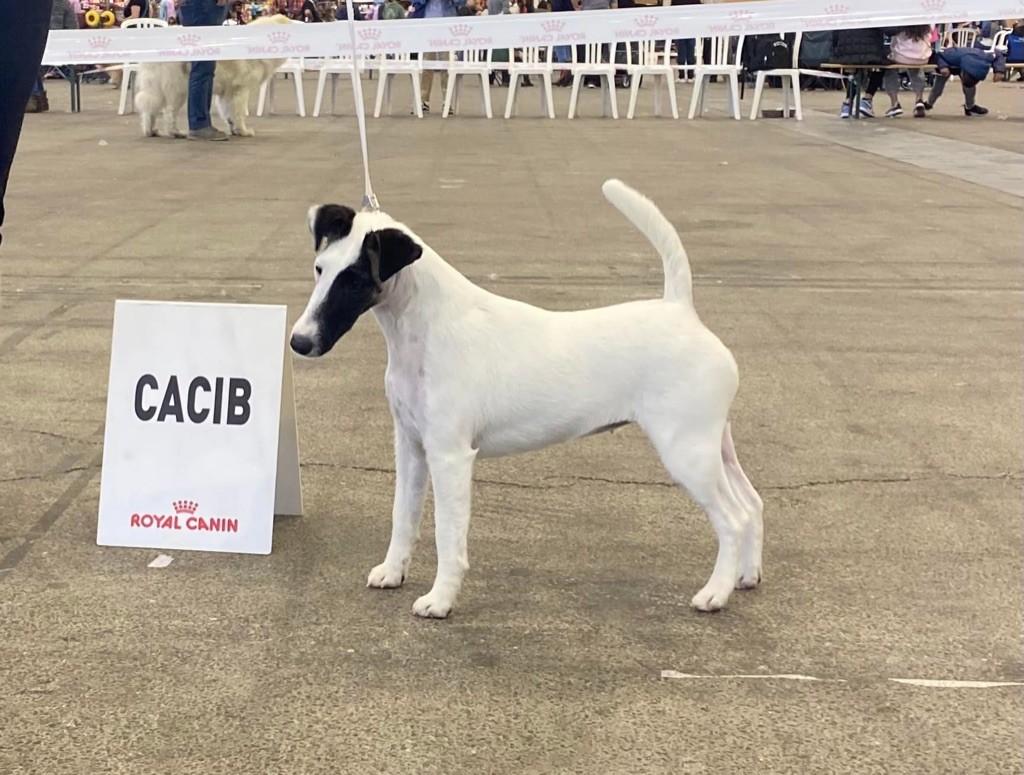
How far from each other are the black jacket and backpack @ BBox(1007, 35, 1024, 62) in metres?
8.93

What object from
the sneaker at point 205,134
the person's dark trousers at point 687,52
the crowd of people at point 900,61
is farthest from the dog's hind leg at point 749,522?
the person's dark trousers at point 687,52

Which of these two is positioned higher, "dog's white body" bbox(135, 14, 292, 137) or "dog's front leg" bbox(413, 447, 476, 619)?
"dog's white body" bbox(135, 14, 292, 137)

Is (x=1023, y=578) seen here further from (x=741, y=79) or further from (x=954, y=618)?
(x=741, y=79)

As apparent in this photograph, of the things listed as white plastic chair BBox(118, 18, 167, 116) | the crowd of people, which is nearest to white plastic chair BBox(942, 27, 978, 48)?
the crowd of people

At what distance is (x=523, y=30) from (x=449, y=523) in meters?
6.67

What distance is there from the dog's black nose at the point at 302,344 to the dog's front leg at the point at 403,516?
1.56 ft

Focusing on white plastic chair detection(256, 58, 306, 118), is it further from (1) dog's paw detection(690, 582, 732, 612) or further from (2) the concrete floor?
(1) dog's paw detection(690, 582, 732, 612)

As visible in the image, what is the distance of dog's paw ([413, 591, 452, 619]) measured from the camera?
3.01 metres

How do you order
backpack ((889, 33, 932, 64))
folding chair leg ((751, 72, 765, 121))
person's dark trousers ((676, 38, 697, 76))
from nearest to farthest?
backpack ((889, 33, 932, 64))
folding chair leg ((751, 72, 765, 121))
person's dark trousers ((676, 38, 697, 76))

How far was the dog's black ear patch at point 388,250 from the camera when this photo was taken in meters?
2.68

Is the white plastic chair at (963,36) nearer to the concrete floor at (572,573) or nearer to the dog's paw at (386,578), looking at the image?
the concrete floor at (572,573)

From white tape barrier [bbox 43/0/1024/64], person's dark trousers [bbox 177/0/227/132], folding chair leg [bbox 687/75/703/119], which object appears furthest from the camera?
folding chair leg [bbox 687/75/703/119]

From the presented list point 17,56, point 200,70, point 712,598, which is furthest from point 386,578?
point 200,70

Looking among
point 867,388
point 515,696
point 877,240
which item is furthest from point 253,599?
point 877,240
